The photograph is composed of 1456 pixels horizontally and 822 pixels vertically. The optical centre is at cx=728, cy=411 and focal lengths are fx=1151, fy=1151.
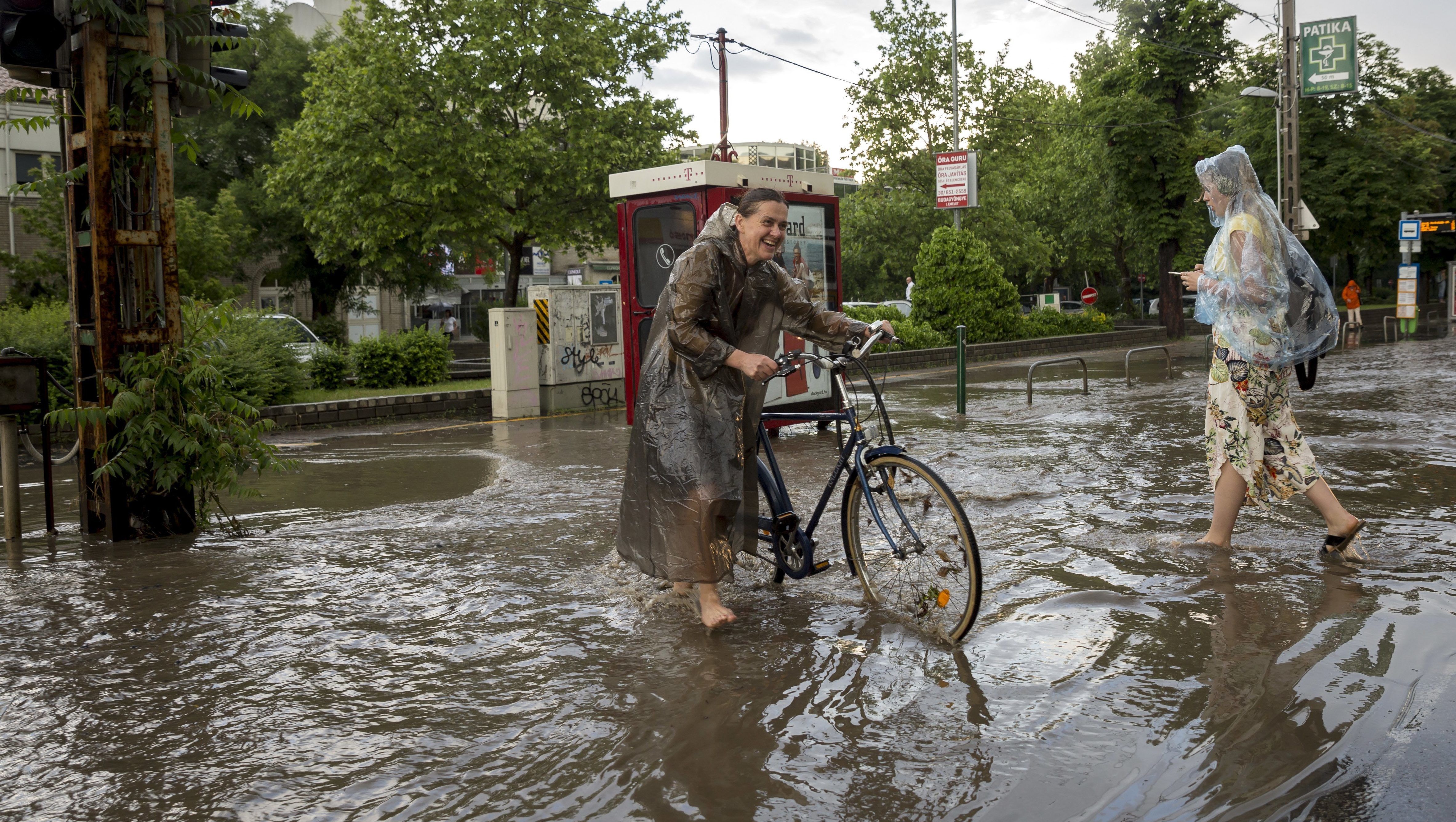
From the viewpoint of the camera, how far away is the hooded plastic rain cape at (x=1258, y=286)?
550 cm

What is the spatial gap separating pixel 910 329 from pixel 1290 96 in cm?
971

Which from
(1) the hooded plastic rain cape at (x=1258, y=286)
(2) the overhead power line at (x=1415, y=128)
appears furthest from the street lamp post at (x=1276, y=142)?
(1) the hooded plastic rain cape at (x=1258, y=286)

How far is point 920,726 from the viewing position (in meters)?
3.54

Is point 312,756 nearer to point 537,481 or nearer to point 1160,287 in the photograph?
point 537,481

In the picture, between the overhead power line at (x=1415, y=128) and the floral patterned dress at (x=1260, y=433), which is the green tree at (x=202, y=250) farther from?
the overhead power line at (x=1415, y=128)

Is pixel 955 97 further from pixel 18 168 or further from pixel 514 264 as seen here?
pixel 18 168

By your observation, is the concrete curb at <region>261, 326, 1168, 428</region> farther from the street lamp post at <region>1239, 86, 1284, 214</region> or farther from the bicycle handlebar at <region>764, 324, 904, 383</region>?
the street lamp post at <region>1239, 86, 1284, 214</region>

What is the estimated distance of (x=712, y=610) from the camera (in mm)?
4684

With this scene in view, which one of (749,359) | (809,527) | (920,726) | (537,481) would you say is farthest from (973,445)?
(920,726)

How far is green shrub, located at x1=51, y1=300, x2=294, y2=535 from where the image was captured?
6.54m

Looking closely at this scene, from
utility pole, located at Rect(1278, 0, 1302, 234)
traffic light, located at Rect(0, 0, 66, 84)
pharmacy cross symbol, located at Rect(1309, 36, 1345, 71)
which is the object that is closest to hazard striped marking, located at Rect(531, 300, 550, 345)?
traffic light, located at Rect(0, 0, 66, 84)

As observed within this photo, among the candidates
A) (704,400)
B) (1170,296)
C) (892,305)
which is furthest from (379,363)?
(1170,296)

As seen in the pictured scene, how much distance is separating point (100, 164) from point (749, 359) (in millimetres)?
4377

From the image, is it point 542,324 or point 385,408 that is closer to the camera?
point 385,408
